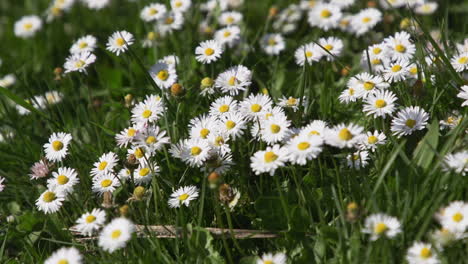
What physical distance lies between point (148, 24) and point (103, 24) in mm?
635

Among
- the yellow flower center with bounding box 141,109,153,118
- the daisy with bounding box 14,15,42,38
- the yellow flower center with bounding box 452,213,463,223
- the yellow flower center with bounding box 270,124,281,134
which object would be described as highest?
the daisy with bounding box 14,15,42,38

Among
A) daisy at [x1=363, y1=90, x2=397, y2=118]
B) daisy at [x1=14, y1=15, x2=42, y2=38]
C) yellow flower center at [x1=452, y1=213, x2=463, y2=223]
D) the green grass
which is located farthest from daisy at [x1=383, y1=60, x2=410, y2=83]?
daisy at [x1=14, y1=15, x2=42, y2=38]

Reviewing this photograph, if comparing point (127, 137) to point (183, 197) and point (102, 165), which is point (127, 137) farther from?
point (183, 197)

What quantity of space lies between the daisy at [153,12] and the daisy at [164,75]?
2.30 feet

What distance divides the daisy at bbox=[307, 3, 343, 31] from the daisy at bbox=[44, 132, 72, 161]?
1.78 metres

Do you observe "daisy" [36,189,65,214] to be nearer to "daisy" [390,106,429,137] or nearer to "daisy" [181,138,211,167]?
"daisy" [181,138,211,167]

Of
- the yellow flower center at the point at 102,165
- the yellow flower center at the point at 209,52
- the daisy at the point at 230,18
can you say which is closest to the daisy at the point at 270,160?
the yellow flower center at the point at 102,165

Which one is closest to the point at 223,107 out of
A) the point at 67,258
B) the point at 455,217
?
the point at 67,258

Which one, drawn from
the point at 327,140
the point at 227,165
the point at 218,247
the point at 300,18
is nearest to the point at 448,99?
the point at 327,140

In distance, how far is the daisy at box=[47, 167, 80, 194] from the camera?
7.95 ft

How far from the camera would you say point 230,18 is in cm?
386

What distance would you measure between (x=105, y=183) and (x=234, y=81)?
767mm

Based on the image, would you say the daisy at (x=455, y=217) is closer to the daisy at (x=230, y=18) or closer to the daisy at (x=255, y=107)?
the daisy at (x=255, y=107)

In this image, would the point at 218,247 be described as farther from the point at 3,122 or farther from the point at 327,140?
the point at 3,122
